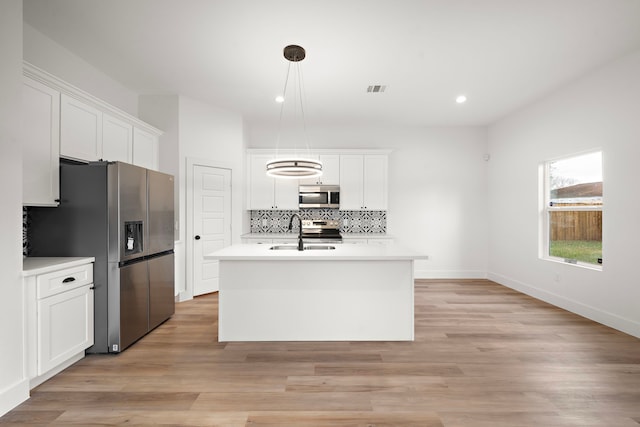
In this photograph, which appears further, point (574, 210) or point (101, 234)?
point (574, 210)

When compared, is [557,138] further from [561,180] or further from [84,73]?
[84,73]

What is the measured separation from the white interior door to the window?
479cm

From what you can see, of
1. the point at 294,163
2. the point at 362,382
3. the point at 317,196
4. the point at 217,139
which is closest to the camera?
the point at 362,382

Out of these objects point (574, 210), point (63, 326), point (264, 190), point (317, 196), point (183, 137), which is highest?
Answer: point (183, 137)

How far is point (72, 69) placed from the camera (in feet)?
11.1

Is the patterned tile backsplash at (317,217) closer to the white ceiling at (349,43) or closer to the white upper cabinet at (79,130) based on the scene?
the white ceiling at (349,43)

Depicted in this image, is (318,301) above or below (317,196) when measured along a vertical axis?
below

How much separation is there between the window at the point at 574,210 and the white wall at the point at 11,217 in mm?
5467

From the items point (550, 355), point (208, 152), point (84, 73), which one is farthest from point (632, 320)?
point (84, 73)

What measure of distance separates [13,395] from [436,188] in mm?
5958

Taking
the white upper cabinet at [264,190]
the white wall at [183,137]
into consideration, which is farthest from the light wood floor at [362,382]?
the white upper cabinet at [264,190]

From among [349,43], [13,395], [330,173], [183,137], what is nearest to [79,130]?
[183,137]

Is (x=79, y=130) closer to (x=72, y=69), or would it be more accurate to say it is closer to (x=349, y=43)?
(x=72, y=69)

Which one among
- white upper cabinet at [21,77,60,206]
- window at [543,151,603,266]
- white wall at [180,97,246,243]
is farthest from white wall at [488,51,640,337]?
white upper cabinet at [21,77,60,206]
